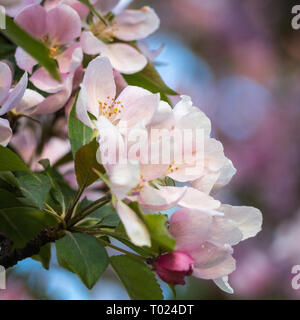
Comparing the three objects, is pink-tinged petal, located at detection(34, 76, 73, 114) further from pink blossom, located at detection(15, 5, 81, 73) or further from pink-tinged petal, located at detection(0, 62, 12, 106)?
pink-tinged petal, located at detection(0, 62, 12, 106)

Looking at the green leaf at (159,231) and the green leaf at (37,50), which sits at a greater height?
the green leaf at (37,50)

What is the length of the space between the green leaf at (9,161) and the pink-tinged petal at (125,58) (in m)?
0.35

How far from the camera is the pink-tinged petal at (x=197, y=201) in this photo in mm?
694

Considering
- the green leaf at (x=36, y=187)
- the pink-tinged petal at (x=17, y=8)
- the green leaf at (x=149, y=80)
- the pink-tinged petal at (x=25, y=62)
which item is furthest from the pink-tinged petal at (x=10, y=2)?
the green leaf at (x=36, y=187)

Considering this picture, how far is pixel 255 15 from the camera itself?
3.73 meters

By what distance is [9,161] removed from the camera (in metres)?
0.75

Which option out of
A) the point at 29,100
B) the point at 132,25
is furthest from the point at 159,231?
the point at 132,25

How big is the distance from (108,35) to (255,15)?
283 cm

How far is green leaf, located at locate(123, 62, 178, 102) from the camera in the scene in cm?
106

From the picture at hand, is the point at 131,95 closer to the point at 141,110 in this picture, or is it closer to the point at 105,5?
the point at 141,110

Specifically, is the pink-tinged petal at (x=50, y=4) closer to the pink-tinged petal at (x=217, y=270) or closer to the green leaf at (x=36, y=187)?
the green leaf at (x=36, y=187)

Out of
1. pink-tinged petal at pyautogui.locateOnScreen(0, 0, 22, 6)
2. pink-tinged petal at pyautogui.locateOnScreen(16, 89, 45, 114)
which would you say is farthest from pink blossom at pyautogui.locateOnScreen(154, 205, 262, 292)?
pink-tinged petal at pyautogui.locateOnScreen(0, 0, 22, 6)
